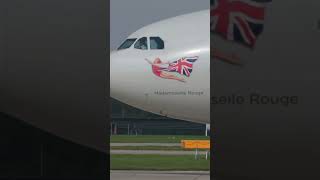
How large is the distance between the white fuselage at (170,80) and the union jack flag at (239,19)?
3.39 m

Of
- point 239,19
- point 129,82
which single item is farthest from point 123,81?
point 239,19

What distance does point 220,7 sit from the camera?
7.37 m

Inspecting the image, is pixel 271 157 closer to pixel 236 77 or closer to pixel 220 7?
pixel 236 77

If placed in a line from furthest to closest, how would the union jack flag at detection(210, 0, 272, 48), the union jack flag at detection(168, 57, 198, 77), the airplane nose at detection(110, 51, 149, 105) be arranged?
1. the airplane nose at detection(110, 51, 149, 105)
2. the union jack flag at detection(168, 57, 198, 77)
3. the union jack flag at detection(210, 0, 272, 48)

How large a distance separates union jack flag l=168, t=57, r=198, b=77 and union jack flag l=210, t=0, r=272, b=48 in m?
4.31

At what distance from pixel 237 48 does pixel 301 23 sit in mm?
710

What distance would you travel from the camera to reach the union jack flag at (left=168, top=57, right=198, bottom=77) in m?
11.8

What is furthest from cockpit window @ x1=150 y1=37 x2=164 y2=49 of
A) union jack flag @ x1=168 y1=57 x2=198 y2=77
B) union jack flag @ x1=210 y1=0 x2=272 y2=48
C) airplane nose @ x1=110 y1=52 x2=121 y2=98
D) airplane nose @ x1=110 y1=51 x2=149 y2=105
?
union jack flag @ x1=210 y1=0 x2=272 y2=48

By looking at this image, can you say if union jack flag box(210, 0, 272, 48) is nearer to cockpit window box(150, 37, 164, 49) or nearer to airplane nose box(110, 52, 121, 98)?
cockpit window box(150, 37, 164, 49)

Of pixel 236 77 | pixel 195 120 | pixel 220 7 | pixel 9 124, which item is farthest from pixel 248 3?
pixel 195 120

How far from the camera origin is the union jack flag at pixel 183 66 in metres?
11.8

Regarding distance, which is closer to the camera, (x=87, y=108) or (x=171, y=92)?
(x=87, y=108)

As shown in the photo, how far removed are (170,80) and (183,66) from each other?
362 millimetres

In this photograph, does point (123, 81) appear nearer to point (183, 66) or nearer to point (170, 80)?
point (170, 80)
